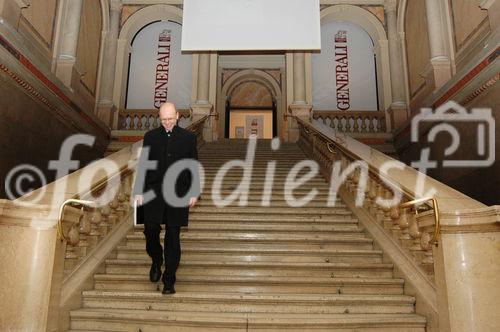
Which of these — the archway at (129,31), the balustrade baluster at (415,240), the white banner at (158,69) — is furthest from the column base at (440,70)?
the archway at (129,31)

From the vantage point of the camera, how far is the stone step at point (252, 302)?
279cm

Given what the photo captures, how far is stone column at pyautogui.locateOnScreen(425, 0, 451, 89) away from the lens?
26.2ft

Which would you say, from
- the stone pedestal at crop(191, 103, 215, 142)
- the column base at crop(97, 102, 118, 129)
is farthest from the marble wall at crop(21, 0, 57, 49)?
the stone pedestal at crop(191, 103, 215, 142)

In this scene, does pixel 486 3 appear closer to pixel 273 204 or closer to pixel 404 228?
pixel 273 204

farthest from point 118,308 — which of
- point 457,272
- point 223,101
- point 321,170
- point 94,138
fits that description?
point 223,101

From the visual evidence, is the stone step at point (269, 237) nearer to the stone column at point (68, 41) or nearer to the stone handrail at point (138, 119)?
the stone column at point (68, 41)

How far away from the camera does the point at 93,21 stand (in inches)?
391

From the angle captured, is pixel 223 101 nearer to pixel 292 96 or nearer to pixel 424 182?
pixel 292 96

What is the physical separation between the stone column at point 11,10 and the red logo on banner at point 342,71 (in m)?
7.47

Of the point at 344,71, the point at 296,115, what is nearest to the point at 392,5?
the point at 344,71

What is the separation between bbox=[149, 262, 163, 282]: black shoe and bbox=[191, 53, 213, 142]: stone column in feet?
24.1

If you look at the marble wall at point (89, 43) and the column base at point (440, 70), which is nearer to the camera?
the column base at point (440, 70)

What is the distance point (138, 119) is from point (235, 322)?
8.62 m

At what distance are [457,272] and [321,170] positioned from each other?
4.09m
